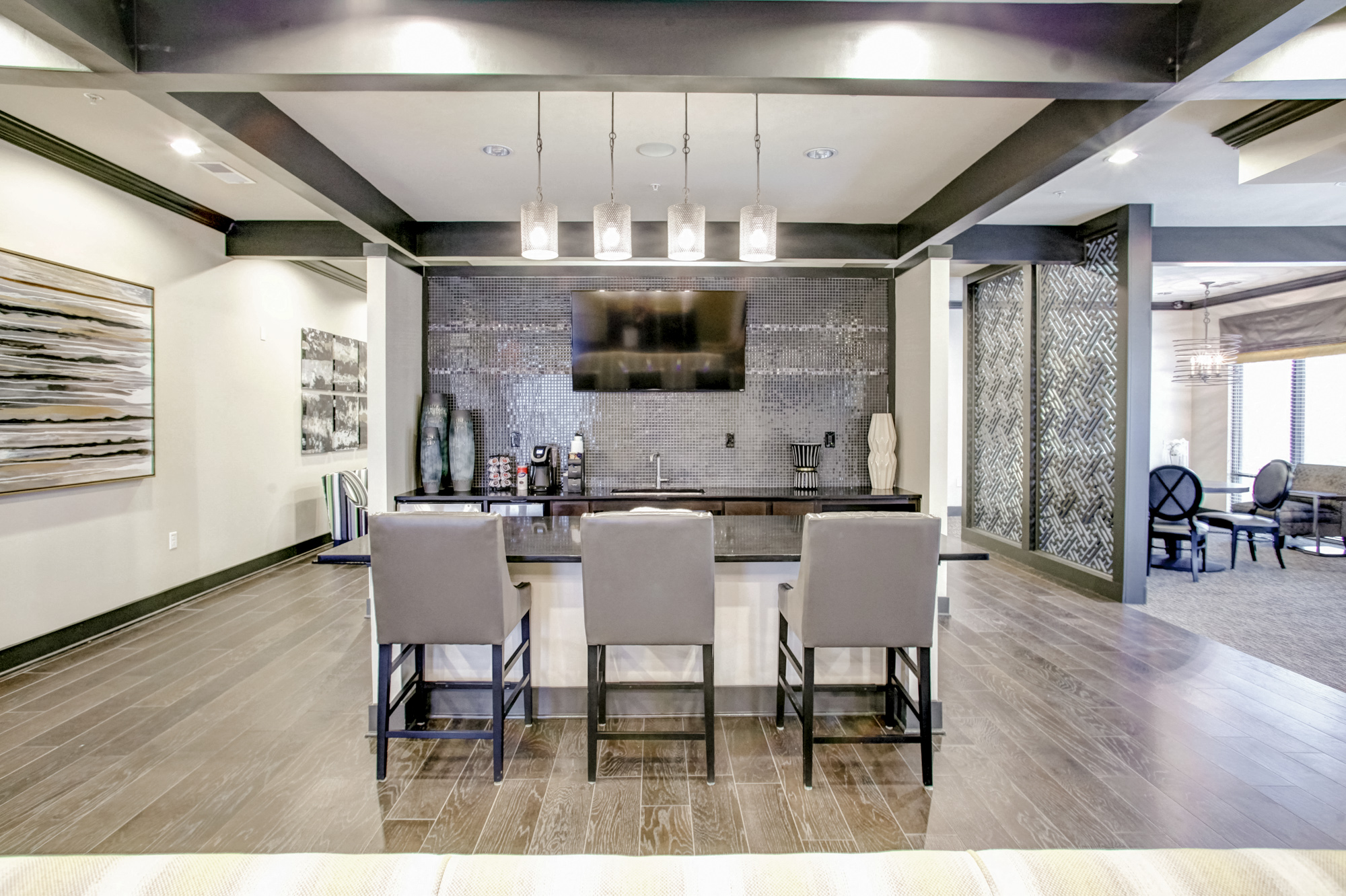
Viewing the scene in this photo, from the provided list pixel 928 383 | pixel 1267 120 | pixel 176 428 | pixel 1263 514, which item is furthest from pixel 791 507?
pixel 1263 514

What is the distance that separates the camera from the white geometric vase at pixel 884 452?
Result: 194 inches

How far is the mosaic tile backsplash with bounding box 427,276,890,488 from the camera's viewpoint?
16.6 ft

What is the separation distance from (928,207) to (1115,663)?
282cm

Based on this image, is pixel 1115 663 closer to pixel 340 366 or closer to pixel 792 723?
pixel 792 723

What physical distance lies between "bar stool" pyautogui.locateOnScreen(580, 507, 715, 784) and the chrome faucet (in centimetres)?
270

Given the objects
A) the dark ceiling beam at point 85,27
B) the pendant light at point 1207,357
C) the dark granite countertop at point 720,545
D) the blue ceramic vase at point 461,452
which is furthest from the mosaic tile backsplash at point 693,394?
the pendant light at point 1207,357

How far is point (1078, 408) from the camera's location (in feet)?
17.4

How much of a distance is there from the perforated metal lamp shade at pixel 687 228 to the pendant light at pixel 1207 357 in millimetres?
7255

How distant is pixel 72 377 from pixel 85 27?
2.48 metres

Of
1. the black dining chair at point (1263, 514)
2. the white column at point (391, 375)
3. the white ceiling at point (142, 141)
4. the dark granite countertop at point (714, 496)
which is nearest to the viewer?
the white ceiling at point (142, 141)

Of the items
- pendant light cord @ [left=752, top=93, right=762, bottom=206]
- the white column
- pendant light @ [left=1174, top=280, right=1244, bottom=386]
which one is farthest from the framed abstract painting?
pendant light @ [left=1174, top=280, right=1244, bottom=386]

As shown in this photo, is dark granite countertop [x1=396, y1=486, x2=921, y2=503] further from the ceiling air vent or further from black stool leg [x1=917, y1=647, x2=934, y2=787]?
black stool leg [x1=917, y1=647, x2=934, y2=787]

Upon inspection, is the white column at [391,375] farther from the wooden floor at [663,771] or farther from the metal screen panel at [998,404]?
the metal screen panel at [998,404]

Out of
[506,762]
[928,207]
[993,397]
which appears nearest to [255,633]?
[506,762]
